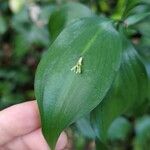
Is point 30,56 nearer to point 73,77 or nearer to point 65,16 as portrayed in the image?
point 65,16

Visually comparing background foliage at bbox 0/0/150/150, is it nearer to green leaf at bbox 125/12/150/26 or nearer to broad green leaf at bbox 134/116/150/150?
broad green leaf at bbox 134/116/150/150

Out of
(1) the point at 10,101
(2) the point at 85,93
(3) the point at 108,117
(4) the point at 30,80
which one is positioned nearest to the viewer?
(2) the point at 85,93

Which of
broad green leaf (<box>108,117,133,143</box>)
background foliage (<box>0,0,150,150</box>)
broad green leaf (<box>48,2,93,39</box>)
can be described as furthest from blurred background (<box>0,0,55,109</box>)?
broad green leaf (<box>48,2,93,39</box>)

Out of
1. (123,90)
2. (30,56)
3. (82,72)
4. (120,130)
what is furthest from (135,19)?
(30,56)

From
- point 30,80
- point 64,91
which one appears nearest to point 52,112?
point 64,91

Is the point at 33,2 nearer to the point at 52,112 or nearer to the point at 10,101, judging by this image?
the point at 10,101

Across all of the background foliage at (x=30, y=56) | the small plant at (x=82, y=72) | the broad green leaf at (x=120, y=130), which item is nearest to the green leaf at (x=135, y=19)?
the small plant at (x=82, y=72)
